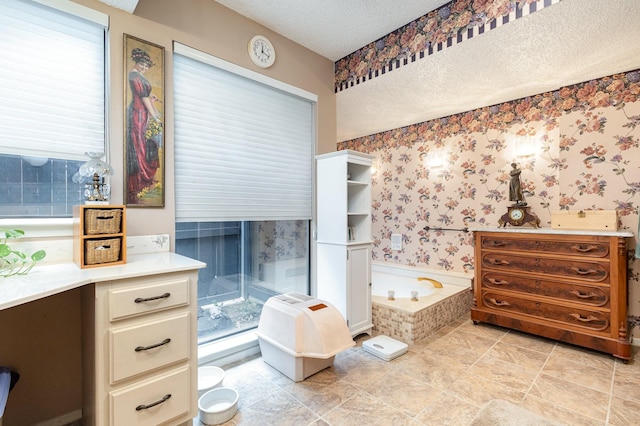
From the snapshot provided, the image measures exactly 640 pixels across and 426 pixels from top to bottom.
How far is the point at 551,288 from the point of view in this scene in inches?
99.3

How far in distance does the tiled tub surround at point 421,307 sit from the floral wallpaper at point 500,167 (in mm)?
217

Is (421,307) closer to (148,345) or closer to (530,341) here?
(530,341)

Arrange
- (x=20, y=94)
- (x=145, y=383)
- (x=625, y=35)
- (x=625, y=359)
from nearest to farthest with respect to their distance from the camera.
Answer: (x=145, y=383), (x=20, y=94), (x=625, y=35), (x=625, y=359)

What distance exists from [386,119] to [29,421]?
13.0ft

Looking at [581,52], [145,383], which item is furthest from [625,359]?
[145,383]

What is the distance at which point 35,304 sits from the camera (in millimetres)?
Result: 1476

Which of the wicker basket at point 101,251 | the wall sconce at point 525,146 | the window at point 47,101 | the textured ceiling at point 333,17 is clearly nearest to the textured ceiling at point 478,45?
the textured ceiling at point 333,17

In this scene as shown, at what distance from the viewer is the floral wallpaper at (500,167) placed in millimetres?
2578

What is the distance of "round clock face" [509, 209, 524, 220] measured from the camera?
292 cm

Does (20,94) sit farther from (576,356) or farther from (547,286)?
(576,356)

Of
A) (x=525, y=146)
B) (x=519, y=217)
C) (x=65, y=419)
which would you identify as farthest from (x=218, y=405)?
(x=525, y=146)

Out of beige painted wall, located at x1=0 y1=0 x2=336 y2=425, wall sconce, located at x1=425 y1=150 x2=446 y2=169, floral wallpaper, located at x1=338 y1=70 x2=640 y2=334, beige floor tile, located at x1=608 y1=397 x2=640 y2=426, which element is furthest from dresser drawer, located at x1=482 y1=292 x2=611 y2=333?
beige painted wall, located at x1=0 y1=0 x2=336 y2=425

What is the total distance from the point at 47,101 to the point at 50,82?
105 millimetres

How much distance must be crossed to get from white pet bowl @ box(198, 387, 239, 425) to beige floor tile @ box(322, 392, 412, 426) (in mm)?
512
